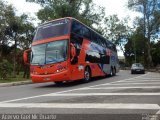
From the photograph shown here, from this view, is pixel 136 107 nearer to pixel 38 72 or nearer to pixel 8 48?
pixel 38 72

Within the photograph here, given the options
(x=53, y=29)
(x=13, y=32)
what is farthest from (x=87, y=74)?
(x=13, y=32)

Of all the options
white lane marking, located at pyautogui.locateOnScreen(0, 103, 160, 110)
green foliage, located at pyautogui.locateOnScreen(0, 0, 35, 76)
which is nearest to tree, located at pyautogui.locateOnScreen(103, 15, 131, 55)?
green foliage, located at pyautogui.locateOnScreen(0, 0, 35, 76)

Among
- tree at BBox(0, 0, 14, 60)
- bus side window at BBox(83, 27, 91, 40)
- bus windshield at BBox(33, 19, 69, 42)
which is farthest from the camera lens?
tree at BBox(0, 0, 14, 60)

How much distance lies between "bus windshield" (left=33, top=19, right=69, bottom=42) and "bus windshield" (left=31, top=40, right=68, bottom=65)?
61 cm

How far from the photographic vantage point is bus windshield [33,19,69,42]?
18.5 meters

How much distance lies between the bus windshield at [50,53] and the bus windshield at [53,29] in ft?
2.00

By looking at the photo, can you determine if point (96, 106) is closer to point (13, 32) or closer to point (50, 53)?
point (50, 53)

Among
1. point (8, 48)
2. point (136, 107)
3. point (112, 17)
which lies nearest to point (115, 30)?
point (112, 17)

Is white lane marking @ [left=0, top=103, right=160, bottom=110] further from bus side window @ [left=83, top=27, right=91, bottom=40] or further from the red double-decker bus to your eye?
bus side window @ [left=83, top=27, right=91, bottom=40]

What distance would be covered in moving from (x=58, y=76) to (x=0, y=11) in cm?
2404

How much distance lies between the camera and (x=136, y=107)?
8883mm

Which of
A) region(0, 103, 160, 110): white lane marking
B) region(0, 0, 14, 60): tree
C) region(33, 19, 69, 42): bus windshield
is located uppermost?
region(0, 0, 14, 60): tree

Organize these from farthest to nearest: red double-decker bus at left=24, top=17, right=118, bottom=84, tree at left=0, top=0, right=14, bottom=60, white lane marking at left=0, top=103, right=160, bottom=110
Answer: tree at left=0, top=0, right=14, bottom=60 < red double-decker bus at left=24, top=17, right=118, bottom=84 < white lane marking at left=0, top=103, right=160, bottom=110

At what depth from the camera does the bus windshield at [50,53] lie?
17766 mm
